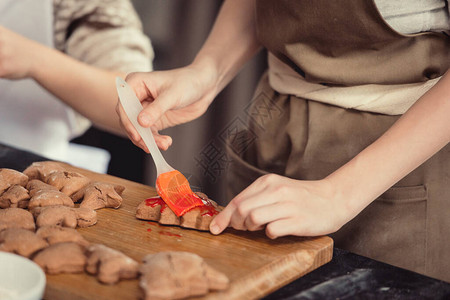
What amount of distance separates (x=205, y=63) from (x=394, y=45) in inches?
17.2

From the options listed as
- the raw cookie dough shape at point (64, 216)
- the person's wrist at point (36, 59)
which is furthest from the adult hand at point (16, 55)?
the raw cookie dough shape at point (64, 216)

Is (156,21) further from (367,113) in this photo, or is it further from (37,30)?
(367,113)

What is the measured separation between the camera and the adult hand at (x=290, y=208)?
0.92 meters

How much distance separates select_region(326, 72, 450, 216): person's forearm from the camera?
938mm

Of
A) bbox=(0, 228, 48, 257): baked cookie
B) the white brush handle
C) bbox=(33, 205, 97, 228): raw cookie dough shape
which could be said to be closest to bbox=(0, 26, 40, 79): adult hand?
the white brush handle

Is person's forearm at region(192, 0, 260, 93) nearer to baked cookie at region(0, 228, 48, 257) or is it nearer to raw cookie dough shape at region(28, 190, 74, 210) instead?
raw cookie dough shape at region(28, 190, 74, 210)

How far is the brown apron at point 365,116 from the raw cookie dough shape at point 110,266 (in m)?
0.50

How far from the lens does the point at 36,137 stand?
1.97 meters

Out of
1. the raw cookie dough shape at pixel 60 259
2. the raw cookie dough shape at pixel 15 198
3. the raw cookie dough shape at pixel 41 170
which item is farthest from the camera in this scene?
the raw cookie dough shape at pixel 41 170

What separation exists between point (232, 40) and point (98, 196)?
0.53m

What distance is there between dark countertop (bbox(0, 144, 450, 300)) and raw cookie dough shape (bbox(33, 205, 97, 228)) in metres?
0.37

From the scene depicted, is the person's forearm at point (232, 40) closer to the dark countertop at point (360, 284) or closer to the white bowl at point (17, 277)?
the dark countertop at point (360, 284)

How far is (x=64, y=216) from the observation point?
0.99 m

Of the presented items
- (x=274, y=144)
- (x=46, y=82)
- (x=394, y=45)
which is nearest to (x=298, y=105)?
(x=274, y=144)
